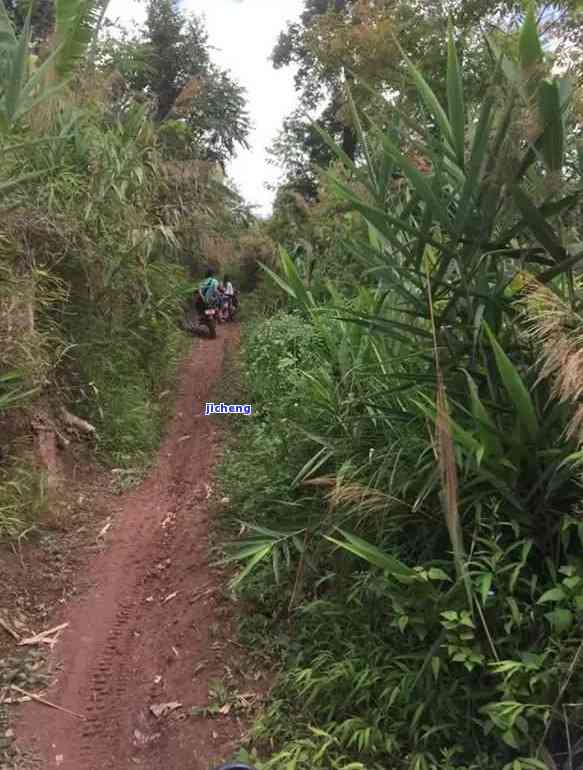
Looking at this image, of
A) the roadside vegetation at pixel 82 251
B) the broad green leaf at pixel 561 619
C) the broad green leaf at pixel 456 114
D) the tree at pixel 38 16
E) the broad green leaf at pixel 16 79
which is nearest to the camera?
the broad green leaf at pixel 561 619

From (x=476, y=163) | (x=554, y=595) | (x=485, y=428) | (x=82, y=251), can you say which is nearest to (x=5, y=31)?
(x=82, y=251)

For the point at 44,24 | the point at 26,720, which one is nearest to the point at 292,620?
the point at 26,720

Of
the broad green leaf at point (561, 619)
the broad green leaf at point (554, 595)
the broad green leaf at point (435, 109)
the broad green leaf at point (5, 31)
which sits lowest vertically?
the broad green leaf at point (561, 619)

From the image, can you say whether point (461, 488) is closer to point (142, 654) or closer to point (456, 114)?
point (456, 114)

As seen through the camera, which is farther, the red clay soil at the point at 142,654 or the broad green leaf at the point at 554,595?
the red clay soil at the point at 142,654

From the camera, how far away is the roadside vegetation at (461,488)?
2477 mm

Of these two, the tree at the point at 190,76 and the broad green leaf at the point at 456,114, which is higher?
the tree at the point at 190,76

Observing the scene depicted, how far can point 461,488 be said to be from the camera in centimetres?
288

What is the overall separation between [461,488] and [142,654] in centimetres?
205

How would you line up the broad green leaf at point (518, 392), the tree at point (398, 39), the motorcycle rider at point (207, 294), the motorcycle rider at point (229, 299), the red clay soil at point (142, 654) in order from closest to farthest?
the broad green leaf at point (518, 392), the red clay soil at point (142, 654), the tree at point (398, 39), the motorcycle rider at point (207, 294), the motorcycle rider at point (229, 299)

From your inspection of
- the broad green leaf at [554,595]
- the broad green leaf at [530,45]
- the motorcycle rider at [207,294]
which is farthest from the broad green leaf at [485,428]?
the motorcycle rider at [207,294]

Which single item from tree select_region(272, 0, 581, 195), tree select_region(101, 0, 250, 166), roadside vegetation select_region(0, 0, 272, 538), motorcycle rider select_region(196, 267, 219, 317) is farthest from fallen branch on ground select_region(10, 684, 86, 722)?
tree select_region(101, 0, 250, 166)

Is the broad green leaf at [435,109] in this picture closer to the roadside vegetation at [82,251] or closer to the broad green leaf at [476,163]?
the broad green leaf at [476,163]

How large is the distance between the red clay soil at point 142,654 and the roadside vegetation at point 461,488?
31 cm
